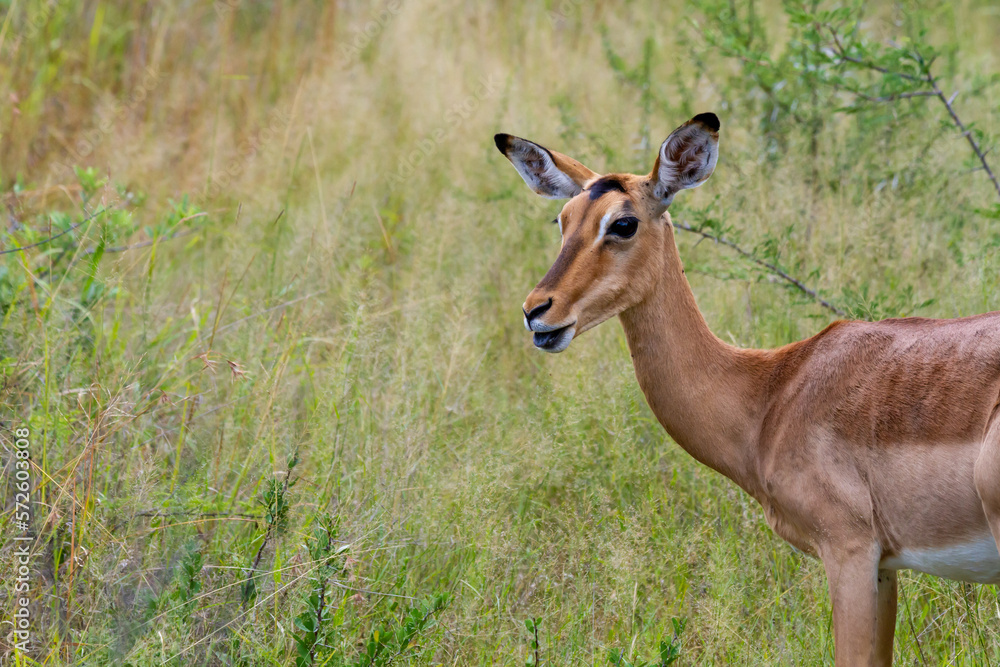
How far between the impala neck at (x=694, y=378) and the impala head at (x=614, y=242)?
0.09 m

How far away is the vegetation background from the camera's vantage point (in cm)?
333

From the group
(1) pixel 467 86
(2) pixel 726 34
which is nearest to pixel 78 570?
(2) pixel 726 34

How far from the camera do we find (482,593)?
3562 millimetres

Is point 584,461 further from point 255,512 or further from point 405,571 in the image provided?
point 255,512

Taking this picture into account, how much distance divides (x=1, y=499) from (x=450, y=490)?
1607 mm

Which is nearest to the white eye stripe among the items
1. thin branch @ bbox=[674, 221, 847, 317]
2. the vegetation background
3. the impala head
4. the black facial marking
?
the impala head

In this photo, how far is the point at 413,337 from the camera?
15.3 ft

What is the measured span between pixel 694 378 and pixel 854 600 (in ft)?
3.00

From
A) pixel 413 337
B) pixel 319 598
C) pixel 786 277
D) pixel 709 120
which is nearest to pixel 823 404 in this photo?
pixel 709 120

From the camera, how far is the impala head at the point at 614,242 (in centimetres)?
325

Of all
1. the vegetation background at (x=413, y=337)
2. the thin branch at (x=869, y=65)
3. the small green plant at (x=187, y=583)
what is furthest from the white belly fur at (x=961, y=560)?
the thin branch at (x=869, y=65)

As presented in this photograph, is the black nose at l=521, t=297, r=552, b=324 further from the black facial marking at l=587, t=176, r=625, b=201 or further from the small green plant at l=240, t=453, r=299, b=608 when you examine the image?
the small green plant at l=240, t=453, r=299, b=608

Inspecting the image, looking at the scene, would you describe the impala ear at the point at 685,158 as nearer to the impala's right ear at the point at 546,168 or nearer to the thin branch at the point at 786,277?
the impala's right ear at the point at 546,168

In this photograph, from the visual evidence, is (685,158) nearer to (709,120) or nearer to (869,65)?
(709,120)
